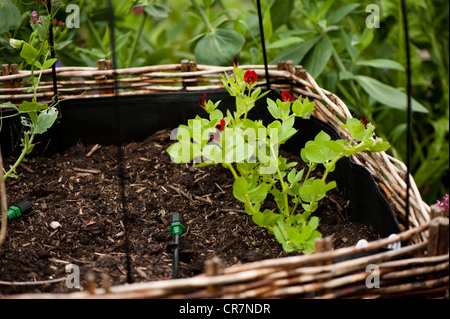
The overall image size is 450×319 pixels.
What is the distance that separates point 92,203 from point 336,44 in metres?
1.01

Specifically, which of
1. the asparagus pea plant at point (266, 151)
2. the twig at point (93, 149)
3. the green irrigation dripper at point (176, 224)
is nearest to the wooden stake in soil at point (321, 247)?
the asparagus pea plant at point (266, 151)

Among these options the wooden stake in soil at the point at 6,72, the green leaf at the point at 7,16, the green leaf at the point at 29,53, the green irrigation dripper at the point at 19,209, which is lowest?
the green irrigation dripper at the point at 19,209

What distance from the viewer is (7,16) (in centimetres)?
116

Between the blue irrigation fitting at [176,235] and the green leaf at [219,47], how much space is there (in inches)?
21.1

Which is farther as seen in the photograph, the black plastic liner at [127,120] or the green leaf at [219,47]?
the green leaf at [219,47]

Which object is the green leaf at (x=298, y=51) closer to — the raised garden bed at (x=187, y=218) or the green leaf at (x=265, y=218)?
the raised garden bed at (x=187, y=218)

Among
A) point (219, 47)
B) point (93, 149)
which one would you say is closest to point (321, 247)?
point (93, 149)

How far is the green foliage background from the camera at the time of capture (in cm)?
139

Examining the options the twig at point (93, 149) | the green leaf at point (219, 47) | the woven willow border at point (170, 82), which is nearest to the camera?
the woven willow border at point (170, 82)

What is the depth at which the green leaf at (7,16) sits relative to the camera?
1155 millimetres

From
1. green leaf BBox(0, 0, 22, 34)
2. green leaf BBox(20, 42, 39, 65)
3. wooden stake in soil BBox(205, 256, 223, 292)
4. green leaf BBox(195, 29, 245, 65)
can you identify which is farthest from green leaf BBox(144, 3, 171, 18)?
wooden stake in soil BBox(205, 256, 223, 292)

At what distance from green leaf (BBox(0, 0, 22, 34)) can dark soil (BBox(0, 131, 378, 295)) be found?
317mm

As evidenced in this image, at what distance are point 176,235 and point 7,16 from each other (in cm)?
68

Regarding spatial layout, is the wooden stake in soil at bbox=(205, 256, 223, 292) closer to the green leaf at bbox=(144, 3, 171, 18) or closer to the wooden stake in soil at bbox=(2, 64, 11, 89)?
the wooden stake in soil at bbox=(2, 64, 11, 89)
